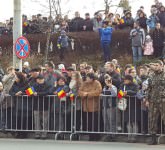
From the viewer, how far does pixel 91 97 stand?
14.9 metres

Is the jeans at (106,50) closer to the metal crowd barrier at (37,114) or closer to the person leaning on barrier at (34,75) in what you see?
the person leaning on barrier at (34,75)

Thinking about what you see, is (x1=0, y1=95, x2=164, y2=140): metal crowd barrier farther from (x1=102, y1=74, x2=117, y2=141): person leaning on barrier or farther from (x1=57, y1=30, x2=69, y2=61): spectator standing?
(x1=57, y1=30, x2=69, y2=61): spectator standing

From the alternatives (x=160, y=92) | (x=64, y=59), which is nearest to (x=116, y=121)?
(x=160, y=92)

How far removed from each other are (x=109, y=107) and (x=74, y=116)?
1.02 metres

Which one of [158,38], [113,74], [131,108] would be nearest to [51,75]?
[113,74]

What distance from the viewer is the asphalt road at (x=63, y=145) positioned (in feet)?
43.5

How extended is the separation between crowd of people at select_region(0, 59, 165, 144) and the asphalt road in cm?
62

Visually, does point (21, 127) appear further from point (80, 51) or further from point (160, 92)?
point (80, 51)

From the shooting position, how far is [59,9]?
35500 millimetres

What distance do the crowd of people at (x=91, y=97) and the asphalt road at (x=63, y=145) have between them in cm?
62

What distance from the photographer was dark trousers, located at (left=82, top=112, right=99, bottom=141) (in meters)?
15.0

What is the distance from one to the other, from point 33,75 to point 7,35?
15424 millimetres

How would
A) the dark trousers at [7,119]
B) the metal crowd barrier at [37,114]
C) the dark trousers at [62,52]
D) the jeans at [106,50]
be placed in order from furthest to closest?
the dark trousers at [62,52], the jeans at [106,50], the dark trousers at [7,119], the metal crowd barrier at [37,114]

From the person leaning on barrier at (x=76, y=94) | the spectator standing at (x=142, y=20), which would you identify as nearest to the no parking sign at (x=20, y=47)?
the person leaning on barrier at (x=76, y=94)
